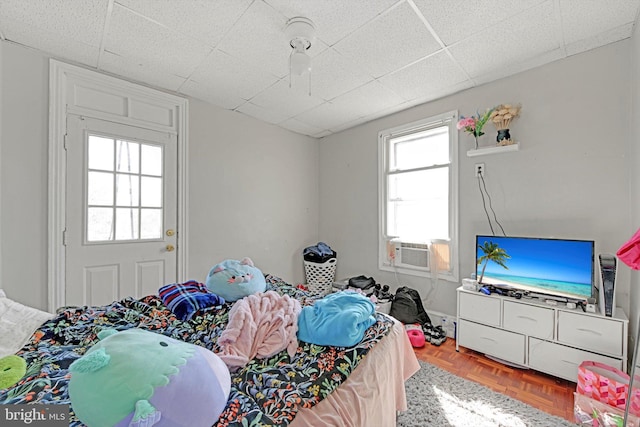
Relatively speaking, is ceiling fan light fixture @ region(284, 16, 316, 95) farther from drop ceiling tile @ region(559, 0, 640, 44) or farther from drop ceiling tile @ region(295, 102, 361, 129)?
drop ceiling tile @ region(559, 0, 640, 44)

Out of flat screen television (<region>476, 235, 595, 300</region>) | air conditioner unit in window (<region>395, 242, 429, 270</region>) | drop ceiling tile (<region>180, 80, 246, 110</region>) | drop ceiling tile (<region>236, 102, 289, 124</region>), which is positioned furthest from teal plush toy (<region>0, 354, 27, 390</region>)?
air conditioner unit in window (<region>395, 242, 429, 270</region>)

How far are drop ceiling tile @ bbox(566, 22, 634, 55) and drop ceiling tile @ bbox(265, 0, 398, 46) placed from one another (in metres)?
1.48

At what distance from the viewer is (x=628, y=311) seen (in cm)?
191

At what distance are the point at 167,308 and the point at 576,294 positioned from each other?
2.80 meters

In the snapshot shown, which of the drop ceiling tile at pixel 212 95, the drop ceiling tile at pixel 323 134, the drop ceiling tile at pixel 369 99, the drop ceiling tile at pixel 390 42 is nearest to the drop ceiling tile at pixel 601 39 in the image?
the drop ceiling tile at pixel 390 42

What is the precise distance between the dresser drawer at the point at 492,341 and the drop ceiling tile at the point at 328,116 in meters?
2.44

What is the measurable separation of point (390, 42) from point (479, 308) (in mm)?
2199

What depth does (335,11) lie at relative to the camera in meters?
1.67

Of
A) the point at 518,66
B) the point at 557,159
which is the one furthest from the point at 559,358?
the point at 518,66

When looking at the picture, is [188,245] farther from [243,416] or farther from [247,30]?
[243,416]

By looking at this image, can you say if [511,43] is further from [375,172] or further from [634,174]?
[375,172]

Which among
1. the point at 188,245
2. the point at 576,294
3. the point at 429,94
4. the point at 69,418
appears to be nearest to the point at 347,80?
the point at 429,94

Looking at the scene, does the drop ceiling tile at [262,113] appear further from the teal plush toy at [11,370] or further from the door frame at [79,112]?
the teal plush toy at [11,370]

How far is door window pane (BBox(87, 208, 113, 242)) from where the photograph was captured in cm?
229
